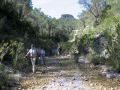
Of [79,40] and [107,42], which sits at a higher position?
[79,40]

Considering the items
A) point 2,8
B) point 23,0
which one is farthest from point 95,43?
point 23,0

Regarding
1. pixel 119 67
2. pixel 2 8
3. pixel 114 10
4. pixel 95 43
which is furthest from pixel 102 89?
pixel 2 8

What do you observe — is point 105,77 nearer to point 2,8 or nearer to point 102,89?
point 102,89

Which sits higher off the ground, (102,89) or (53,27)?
(53,27)

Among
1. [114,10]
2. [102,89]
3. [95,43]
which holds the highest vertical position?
[114,10]

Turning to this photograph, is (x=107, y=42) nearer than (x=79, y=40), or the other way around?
(x=107, y=42)

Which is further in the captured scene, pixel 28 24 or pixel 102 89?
pixel 28 24

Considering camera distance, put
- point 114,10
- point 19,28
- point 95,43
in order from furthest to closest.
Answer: point 19,28 → point 95,43 → point 114,10

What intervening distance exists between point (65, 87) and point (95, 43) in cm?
2153

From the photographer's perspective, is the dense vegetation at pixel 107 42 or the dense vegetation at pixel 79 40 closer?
the dense vegetation at pixel 107 42

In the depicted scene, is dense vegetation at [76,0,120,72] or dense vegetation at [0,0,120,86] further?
dense vegetation at [0,0,120,86]

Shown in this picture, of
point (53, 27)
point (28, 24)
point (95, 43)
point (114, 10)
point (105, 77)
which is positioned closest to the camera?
point (105, 77)

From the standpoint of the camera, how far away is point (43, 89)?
1784 centimetres

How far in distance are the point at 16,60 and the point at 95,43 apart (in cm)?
1479
